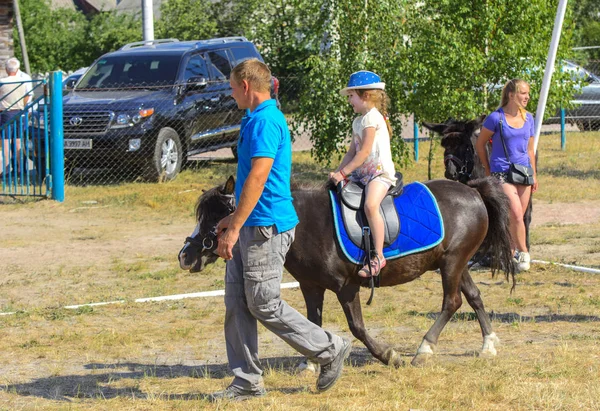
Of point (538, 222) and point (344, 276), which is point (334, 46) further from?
point (344, 276)

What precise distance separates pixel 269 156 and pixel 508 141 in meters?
4.12

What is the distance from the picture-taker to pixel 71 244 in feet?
37.7

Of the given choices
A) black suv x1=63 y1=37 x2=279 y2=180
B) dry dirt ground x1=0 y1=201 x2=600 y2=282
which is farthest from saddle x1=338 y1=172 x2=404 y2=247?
black suv x1=63 y1=37 x2=279 y2=180

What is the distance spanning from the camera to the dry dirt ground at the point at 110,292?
639cm

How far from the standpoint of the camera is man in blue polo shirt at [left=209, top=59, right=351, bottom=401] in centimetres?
509

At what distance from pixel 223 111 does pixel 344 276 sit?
10.5 meters

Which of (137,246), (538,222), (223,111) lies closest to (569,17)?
(538,222)

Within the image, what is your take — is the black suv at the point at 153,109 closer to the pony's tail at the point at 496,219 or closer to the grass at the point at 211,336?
the grass at the point at 211,336

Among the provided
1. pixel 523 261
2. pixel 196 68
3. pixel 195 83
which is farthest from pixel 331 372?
pixel 196 68

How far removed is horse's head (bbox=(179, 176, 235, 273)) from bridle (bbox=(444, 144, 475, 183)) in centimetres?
366

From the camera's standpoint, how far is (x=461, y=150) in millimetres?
8781

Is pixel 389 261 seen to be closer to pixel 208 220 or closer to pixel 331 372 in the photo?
pixel 331 372

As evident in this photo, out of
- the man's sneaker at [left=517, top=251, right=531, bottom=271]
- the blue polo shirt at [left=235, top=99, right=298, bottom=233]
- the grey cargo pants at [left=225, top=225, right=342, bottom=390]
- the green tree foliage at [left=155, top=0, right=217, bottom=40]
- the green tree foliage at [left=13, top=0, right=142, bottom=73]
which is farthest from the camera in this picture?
the green tree foliage at [left=13, top=0, right=142, bottom=73]

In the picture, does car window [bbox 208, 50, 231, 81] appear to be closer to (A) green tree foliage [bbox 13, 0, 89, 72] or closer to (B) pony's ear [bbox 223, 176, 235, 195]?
(B) pony's ear [bbox 223, 176, 235, 195]
